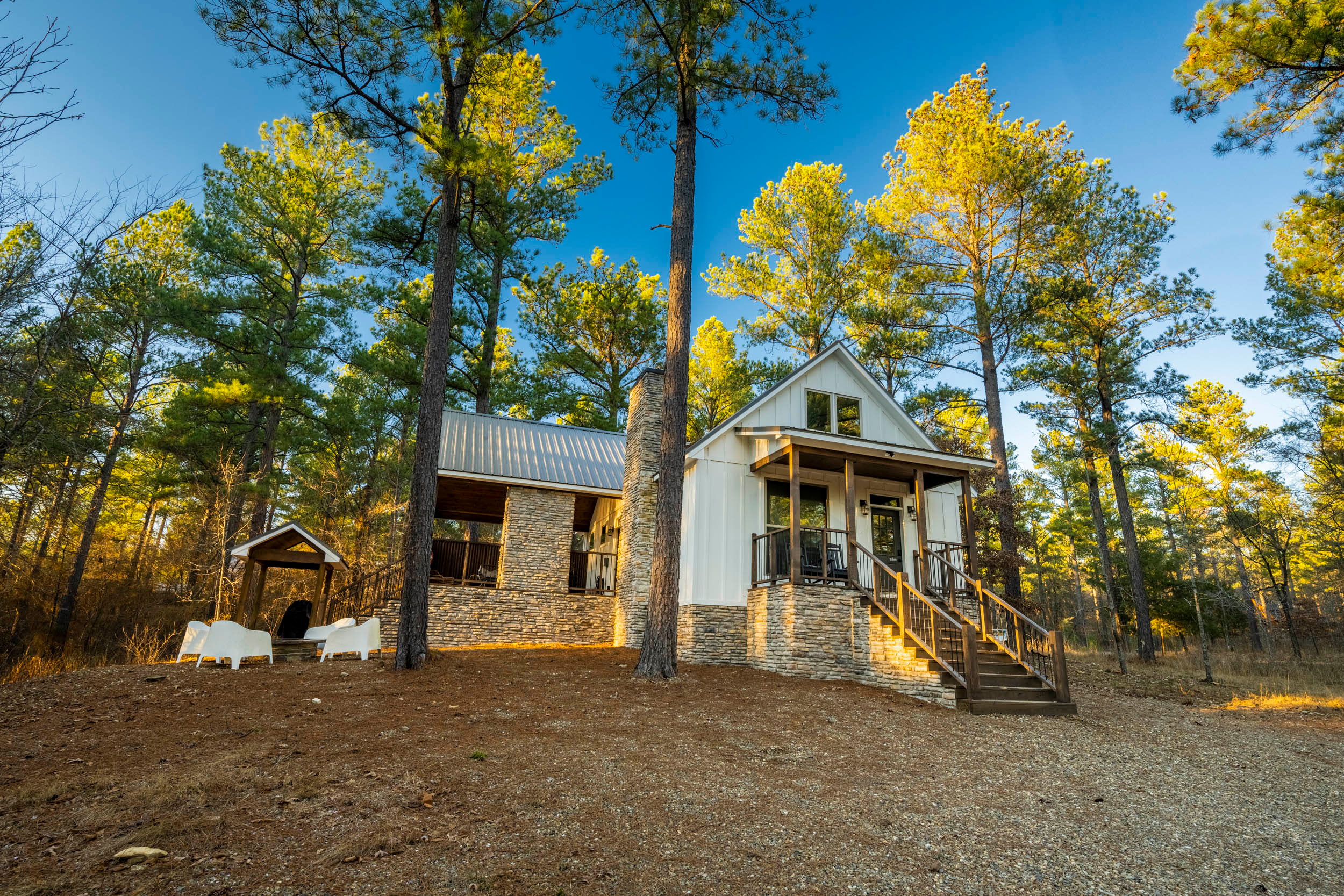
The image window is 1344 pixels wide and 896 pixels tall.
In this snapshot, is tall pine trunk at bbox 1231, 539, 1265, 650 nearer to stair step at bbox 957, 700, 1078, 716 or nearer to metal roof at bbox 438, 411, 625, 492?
stair step at bbox 957, 700, 1078, 716

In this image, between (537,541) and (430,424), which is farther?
(537,541)

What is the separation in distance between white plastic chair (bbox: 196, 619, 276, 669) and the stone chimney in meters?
6.11

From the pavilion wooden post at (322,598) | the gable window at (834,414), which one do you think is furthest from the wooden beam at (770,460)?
the pavilion wooden post at (322,598)

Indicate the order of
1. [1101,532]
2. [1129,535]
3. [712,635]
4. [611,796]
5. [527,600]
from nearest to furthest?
1. [611,796]
2. [712,635]
3. [527,600]
4. [1101,532]
5. [1129,535]

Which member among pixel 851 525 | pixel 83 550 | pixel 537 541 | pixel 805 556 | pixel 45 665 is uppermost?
pixel 851 525

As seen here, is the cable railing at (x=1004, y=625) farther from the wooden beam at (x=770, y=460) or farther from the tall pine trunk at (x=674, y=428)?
the tall pine trunk at (x=674, y=428)

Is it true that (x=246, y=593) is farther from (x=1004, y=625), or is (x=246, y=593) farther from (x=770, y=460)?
(x=1004, y=625)

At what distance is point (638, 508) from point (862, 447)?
4573 millimetres

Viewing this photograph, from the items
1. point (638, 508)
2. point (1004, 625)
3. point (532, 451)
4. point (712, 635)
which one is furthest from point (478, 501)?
point (1004, 625)

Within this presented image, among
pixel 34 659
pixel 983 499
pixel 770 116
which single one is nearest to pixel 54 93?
pixel 770 116

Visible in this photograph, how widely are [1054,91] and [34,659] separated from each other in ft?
71.6

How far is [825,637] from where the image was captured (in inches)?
378

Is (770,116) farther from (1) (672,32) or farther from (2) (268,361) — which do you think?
(2) (268,361)

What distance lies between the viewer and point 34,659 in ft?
31.2
